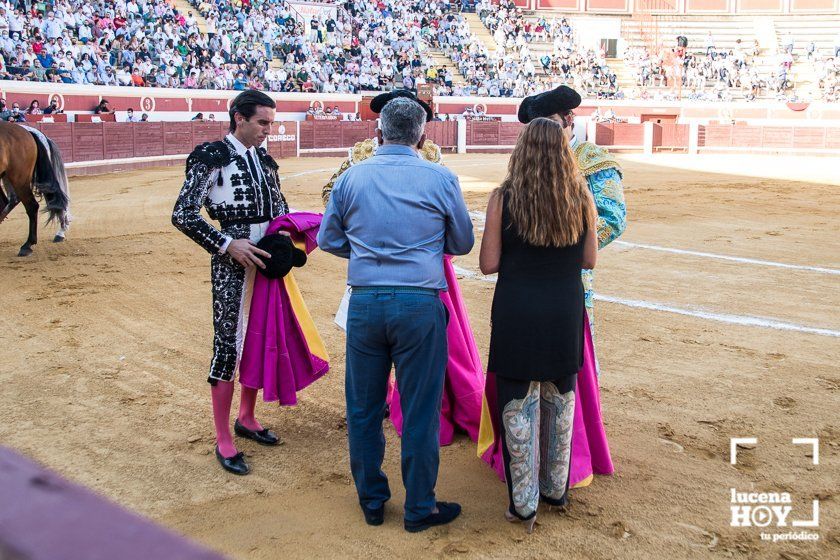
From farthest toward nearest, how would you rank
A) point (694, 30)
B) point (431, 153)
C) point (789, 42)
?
point (694, 30) < point (789, 42) < point (431, 153)

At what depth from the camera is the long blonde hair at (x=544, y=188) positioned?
8.08 ft

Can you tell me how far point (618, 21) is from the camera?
Result: 33.3 metres

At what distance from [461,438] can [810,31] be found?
33658mm

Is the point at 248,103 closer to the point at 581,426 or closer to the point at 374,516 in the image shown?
the point at 374,516

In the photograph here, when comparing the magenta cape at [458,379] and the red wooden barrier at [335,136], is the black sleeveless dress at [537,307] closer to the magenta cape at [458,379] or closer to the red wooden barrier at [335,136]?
the magenta cape at [458,379]

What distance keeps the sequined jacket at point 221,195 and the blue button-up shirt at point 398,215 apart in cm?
67

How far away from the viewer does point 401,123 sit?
8.20ft

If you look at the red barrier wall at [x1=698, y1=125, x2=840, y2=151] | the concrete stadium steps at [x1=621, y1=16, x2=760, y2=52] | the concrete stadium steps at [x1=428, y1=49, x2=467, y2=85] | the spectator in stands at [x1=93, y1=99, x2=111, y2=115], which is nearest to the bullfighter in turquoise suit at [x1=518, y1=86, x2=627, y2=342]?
the spectator in stands at [x1=93, y1=99, x2=111, y2=115]

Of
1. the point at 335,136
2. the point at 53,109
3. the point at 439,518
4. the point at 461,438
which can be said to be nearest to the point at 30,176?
the point at 461,438

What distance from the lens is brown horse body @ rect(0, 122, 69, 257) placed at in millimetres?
Answer: 7496

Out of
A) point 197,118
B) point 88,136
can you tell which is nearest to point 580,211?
point 88,136

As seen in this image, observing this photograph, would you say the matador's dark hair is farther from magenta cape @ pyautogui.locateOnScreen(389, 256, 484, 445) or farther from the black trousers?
the black trousers

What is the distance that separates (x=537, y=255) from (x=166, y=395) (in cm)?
209

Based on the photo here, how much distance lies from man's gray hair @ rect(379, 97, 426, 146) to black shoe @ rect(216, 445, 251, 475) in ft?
4.31
